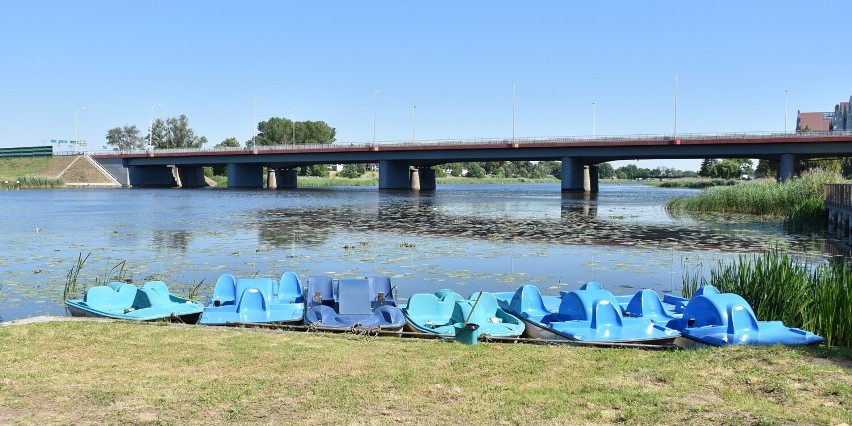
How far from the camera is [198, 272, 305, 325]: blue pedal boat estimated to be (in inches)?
506

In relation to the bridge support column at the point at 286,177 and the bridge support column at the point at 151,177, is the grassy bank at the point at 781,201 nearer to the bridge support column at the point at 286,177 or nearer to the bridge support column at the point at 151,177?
the bridge support column at the point at 286,177

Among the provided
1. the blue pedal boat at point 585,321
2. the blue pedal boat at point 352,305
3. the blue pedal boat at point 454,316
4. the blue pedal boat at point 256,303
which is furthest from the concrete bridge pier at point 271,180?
the blue pedal boat at point 585,321

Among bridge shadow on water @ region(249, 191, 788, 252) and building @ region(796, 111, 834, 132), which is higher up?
building @ region(796, 111, 834, 132)

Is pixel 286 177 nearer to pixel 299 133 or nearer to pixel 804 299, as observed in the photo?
pixel 299 133

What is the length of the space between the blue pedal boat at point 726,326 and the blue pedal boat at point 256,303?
20.8 feet

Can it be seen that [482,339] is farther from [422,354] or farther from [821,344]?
[821,344]

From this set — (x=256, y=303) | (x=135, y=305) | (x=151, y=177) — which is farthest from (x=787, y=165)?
(x=151, y=177)

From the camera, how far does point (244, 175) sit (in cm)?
11769

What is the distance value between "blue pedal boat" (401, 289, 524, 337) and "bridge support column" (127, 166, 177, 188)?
11570 centimetres

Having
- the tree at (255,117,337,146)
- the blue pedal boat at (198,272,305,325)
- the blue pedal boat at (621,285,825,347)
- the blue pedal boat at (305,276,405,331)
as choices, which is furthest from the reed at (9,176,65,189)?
the blue pedal boat at (621,285,825,347)

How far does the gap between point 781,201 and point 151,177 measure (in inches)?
4065

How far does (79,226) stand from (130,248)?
463 inches

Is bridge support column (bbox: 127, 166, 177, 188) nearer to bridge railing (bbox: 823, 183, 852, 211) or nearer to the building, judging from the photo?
bridge railing (bbox: 823, 183, 852, 211)

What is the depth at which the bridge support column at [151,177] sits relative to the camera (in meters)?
120
